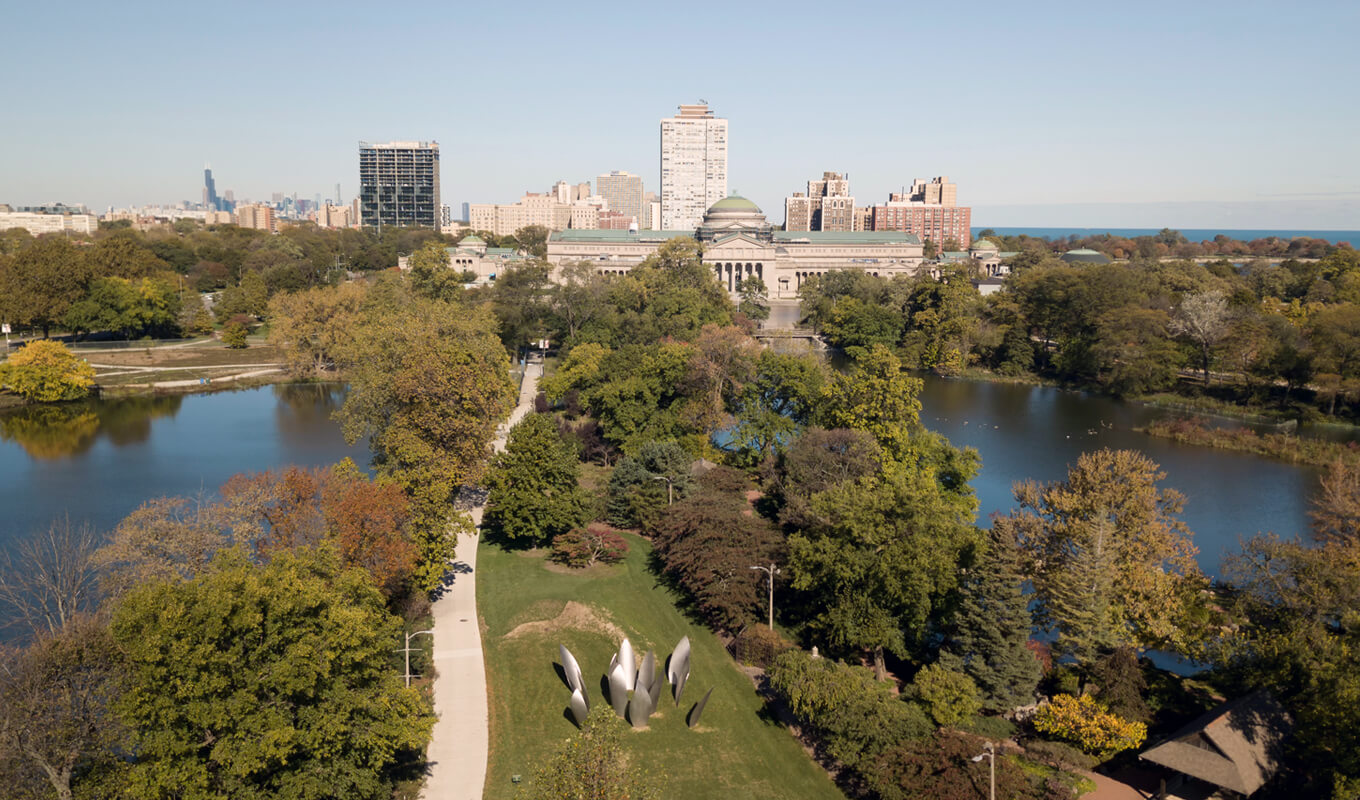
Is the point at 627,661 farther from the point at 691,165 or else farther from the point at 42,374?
the point at 691,165

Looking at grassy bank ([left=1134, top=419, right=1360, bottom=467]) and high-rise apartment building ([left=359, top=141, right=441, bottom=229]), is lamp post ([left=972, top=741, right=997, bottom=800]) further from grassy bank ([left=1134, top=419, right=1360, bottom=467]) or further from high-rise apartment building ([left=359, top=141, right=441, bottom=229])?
high-rise apartment building ([left=359, top=141, right=441, bottom=229])

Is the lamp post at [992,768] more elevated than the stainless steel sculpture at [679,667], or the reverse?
the lamp post at [992,768]

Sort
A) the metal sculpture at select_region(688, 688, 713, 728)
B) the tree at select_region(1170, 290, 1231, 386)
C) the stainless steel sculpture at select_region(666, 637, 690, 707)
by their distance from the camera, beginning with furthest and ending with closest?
the tree at select_region(1170, 290, 1231, 386)
the stainless steel sculpture at select_region(666, 637, 690, 707)
the metal sculpture at select_region(688, 688, 713, 728)

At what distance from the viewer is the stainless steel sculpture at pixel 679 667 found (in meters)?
18.0

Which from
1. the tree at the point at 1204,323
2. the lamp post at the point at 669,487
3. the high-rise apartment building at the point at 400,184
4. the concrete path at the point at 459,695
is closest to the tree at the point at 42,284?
the concrete path at the point at 459,695

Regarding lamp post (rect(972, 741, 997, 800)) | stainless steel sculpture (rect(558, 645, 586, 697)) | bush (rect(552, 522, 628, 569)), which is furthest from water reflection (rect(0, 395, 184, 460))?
lamp post (rect(972, 741, 997, 800))

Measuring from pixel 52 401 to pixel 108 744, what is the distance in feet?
138

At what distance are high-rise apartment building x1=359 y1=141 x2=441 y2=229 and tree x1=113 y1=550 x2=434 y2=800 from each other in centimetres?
14973

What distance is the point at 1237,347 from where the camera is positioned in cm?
4612

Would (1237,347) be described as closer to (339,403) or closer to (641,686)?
(641,686)

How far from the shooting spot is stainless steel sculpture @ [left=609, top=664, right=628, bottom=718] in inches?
679

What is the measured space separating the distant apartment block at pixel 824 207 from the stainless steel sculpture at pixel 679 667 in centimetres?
13234

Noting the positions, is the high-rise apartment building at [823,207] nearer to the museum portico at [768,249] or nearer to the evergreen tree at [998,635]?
the museum portico at [768,249]

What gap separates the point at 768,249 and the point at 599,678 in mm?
83047
